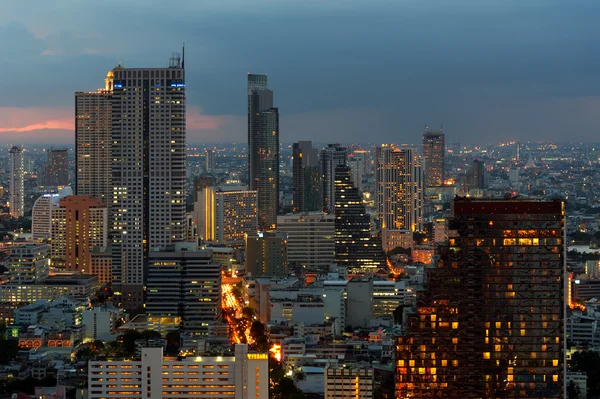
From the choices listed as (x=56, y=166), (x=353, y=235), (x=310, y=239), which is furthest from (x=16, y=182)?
(x=310, y=239)

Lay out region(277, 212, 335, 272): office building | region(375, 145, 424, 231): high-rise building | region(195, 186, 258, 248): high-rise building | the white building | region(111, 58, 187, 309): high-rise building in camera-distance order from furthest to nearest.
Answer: region(375, 145, 424, 231): high-rise building
region(195, 186, 258, 248): high-rise building
region(277, 212, 335, 272): office building
region(111, 58, 187, 309): high-rise building
the white building

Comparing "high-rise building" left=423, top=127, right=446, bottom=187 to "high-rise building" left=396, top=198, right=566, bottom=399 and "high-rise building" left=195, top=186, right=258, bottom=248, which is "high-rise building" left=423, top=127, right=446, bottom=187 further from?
"high-rise building" left=396, top=198, right=566, bottom=399

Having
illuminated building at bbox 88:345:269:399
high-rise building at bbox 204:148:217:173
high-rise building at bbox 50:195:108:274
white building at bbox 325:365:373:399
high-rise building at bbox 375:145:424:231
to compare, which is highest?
high-rise building at bbox 204:148:217:173

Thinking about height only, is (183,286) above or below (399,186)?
below

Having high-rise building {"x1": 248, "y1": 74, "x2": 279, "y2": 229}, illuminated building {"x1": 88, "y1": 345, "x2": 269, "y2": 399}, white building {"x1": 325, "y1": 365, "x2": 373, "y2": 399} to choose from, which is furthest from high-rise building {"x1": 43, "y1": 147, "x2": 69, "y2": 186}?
illuminated building {"x1": 88, "y1": 345, "x2": 269, "y2": 399}

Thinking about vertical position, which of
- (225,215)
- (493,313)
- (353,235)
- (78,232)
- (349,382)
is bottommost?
(349,382)

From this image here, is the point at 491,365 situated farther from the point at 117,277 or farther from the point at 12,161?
the point at 12,161

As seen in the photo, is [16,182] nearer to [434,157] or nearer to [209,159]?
[209,159]
